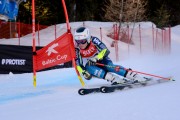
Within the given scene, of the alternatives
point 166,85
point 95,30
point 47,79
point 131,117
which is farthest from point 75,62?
point 95,30

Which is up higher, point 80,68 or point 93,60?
point 93,60

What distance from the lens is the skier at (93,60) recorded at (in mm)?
8469

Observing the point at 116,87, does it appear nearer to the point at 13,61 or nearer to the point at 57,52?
the point at 57,52

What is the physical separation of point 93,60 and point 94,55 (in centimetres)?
30

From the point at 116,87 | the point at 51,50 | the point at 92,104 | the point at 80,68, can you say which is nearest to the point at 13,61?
the point at 51,50

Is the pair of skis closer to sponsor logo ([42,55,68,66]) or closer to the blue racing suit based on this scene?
the blue racing suit

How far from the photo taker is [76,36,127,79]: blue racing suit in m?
8.53

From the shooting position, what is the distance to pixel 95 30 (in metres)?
25.2

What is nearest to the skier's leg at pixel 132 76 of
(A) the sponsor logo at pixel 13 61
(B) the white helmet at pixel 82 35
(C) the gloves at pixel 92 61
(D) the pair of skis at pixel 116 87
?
(D) the pair of skis at pixel 116 87

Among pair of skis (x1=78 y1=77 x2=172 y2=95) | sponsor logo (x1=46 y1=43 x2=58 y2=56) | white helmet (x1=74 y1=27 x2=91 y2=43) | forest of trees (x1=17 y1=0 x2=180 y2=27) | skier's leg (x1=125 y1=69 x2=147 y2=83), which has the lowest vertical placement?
pair of skis (x1=78 y1=77 x2=172 y2=95)


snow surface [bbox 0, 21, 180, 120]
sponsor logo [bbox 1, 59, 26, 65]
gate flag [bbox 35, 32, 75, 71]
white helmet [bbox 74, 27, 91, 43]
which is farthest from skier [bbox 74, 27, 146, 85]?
sponsor logo [bbox 1, 59, 26, 65]

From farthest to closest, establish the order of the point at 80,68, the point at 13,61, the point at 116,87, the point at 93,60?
the point at 13,61, the point at 80,68, the point at 93,60, the point at 116,87

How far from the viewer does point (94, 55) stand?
8.76 meters

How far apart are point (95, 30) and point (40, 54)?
52.0 feet
